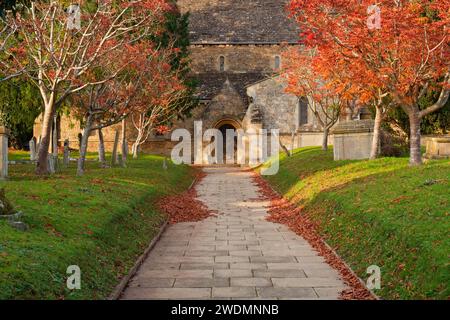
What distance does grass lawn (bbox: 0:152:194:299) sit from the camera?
7348mm

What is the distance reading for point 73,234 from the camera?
1016 centimetres

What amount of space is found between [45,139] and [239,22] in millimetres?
35026

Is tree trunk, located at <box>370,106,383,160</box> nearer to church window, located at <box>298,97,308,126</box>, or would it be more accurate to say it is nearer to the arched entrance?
church window, located at <box>298,97,308,126</box>

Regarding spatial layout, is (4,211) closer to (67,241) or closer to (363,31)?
(67,241)

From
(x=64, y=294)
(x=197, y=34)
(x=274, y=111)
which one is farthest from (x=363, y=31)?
(x=197, y=34)

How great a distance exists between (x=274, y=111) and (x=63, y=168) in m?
21.3

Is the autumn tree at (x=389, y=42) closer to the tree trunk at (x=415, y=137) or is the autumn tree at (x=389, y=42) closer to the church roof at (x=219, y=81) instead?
the tree trunk at (x=415, y=137)

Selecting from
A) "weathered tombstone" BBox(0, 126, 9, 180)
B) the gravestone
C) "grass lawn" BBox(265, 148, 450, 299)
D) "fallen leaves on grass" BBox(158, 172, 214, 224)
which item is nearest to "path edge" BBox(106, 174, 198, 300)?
"fallen leaves on grass" BBox(158, 172, 214, 224)

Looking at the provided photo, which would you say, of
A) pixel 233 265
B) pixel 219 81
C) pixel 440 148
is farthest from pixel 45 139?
pixel 219 81

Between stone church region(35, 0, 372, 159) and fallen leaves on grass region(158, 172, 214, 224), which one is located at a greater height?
stone church region(35, 0, 372, 159)

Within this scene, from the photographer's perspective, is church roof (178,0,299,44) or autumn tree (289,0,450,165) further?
church roof (178,0,299,44)

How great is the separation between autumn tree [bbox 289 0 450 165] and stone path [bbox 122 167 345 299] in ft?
19.1

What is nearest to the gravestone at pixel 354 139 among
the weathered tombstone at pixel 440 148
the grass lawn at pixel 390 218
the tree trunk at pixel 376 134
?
the tree trunk at pixel 376 134

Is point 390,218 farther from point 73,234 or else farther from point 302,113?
point 302,113
